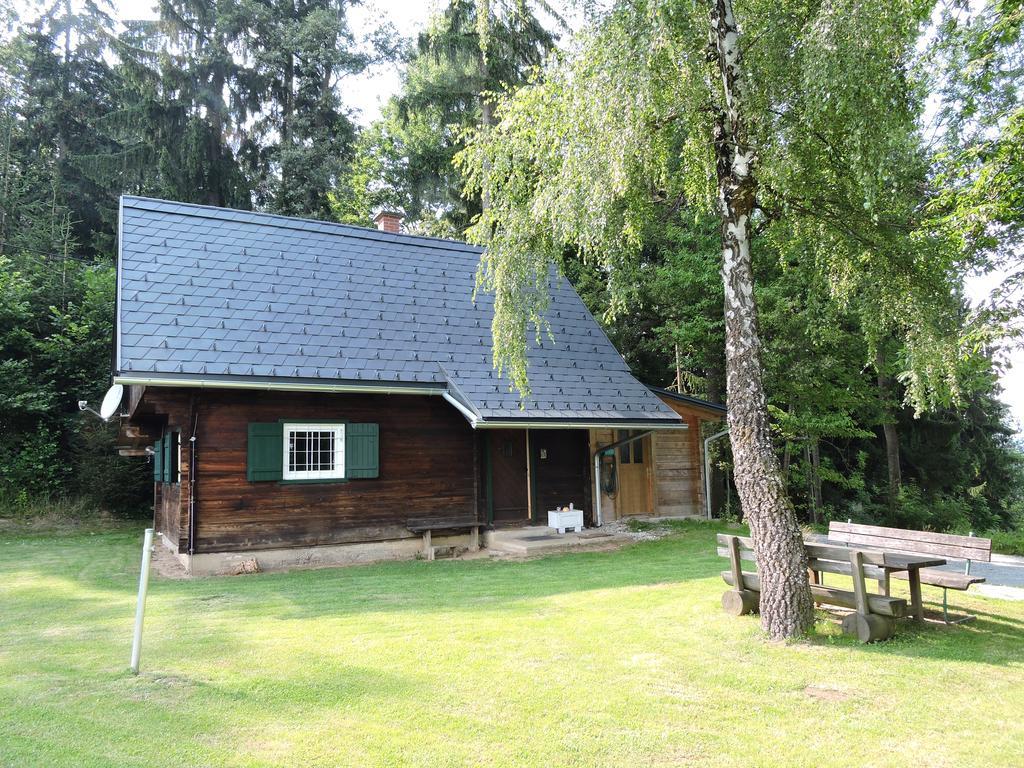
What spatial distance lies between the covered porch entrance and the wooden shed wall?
550 millimetres

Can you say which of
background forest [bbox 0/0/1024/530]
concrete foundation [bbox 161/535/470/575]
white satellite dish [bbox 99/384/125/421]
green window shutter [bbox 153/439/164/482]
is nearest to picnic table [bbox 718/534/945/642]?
background forest [bbox 0/0/1024/530]

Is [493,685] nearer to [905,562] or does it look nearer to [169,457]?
[905,562]

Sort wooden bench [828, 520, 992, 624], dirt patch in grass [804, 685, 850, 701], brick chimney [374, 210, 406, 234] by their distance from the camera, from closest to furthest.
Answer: dirt patch in grass [804, 685, 850, 701]
wooden bench [828, 520, 992, 624]
brick chimney [374, 210, 406, 234]

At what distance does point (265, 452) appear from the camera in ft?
34.3

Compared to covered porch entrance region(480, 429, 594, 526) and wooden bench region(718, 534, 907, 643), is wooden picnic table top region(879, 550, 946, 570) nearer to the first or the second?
wooden bench region(718, 534, 907, 643)

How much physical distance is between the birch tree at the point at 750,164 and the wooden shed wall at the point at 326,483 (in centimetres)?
426

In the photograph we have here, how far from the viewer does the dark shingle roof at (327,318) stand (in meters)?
10.3

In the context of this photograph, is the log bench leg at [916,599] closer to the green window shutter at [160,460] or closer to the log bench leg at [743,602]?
the log bench leg at [743,602]

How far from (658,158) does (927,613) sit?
5.34 meters

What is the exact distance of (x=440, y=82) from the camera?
70.8 feet

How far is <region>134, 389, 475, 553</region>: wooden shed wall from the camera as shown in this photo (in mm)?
10195

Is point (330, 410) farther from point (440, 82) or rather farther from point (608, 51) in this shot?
point (440, 82)

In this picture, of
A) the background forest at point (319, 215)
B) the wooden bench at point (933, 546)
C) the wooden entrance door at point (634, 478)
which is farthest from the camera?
the background forest at point (319, 215)

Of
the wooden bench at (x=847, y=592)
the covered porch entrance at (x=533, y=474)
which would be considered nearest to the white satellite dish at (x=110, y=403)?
the wooden bench at (x=847, y=592)
